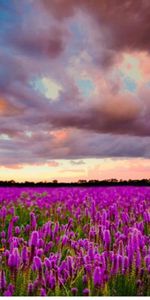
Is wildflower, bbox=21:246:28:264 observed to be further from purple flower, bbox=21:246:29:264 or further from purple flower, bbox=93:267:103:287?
purple flower, bbox=93:267:103:287

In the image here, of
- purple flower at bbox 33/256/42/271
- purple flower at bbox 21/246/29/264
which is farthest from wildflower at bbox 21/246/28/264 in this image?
purple flower at bbox 33/256/42/271

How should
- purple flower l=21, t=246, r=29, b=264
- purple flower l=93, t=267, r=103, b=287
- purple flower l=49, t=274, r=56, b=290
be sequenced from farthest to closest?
purple flower l=21, t=246, r=29, b=264
purple flower l=49, t=274, r=56, b=290
purple flower l=93, t=267, r=103, b=287

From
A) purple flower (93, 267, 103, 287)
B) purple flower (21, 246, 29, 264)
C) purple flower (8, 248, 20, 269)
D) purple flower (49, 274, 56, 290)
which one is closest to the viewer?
purple flower (93, 267, 103, 287)

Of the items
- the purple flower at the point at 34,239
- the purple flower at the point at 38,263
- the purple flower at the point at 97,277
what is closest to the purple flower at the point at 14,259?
the purple flower at the point at 38,263

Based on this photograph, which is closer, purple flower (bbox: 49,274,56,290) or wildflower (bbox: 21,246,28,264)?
purple flower (bbox: 49,274,56,290)

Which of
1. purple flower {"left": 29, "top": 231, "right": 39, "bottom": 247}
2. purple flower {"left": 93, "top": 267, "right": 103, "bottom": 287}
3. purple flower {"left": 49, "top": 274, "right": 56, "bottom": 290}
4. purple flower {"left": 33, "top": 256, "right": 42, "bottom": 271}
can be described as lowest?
purple flower {"left": 49, "top": 274, "right": 56, "bottom": 290}

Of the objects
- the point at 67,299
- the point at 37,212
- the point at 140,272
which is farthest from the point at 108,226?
the point at 37,212

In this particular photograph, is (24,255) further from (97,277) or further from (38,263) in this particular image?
(97,277)

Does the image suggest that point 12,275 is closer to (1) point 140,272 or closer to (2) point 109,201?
(1) point 140,272

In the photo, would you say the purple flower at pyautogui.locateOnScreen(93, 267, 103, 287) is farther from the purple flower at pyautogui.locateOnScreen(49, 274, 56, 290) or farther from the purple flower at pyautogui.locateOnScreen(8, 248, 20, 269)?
the purple flower at pyautogui.locateOnScreen(8, 248, 20, 269)

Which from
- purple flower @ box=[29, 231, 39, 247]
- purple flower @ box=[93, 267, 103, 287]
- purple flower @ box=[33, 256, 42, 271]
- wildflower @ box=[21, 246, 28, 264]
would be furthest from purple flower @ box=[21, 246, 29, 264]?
purple flower @ box=[93, 267, 103, 287]

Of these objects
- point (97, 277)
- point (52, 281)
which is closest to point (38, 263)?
point (52, 281)

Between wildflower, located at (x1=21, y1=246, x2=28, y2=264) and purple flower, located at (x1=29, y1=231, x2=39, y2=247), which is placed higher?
purple flower, located at (x1=29, y1=231, x2=39, y2=247)

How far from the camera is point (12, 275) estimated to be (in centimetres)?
314
